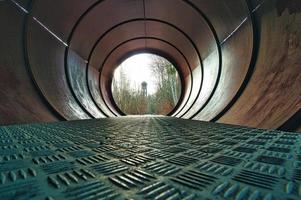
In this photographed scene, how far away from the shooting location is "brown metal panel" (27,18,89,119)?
4.17 meters

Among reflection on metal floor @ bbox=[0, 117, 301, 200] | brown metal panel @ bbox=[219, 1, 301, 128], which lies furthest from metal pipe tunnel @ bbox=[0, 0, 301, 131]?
reflection on metal floor @ bbox=[0, 117, 301, 200]

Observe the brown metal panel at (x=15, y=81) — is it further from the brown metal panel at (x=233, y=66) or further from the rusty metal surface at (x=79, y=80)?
the brown metal panel at (x=233, y=66)

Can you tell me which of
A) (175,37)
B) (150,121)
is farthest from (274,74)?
(175,37)

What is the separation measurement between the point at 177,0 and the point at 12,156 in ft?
19.5

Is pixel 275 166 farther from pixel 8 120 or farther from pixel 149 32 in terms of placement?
pixel 149 32

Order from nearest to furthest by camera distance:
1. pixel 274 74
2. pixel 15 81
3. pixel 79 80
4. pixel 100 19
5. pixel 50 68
Result: pixel 274 74, pixel 15 81, pixel 50 68, pixel 79 80, pixel 100 19

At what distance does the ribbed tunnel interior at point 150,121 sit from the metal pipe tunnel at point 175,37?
21 millimetres

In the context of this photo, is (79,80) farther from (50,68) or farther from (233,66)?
(233,66)

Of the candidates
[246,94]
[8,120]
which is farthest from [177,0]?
[8,120]

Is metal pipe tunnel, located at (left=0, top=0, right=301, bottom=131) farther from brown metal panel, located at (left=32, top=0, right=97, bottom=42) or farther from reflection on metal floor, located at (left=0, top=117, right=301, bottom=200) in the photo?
reflection on metal floor, located at (left=0, top=117, right=301, bottom=200)

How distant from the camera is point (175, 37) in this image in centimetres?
828

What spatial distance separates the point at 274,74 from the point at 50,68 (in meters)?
4.42

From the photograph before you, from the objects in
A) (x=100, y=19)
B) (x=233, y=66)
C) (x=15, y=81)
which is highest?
(x=100, y=19)

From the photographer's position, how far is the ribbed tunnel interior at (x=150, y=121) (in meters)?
0.96
